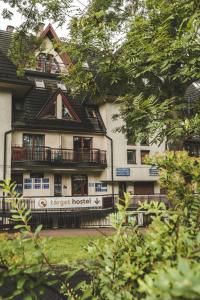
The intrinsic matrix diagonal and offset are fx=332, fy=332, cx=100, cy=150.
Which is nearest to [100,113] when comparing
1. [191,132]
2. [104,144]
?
[104,144]

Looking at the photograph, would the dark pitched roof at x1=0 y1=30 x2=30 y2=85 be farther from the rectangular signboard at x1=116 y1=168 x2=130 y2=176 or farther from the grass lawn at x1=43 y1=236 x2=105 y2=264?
the grass lawn at x1=43 y1=236 x2=105 y2=264

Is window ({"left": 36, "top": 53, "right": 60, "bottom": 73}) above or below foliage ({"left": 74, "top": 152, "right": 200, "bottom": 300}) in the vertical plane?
above

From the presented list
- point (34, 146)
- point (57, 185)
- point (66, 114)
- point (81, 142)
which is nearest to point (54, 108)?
point (66, 114)

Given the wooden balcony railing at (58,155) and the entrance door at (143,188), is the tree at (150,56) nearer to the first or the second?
the wooden balcony railing at (58,155)

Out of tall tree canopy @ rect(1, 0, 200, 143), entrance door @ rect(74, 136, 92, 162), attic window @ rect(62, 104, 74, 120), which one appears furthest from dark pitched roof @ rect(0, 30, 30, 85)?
tall tree canopy @ rect(1, 0, 200, 143)

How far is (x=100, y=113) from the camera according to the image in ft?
102

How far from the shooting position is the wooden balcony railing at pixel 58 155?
2583cm

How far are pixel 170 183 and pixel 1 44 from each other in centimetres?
3061

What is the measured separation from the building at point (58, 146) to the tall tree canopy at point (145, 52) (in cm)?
1332

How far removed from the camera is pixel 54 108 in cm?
2842

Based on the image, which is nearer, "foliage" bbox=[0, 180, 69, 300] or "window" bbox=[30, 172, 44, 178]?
"foliage" bbox=[0, 180, 69, 300]

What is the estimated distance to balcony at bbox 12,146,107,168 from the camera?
84.4ft

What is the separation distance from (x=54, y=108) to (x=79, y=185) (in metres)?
7.00

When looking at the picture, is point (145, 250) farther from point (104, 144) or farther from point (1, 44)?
point (1, 44)
